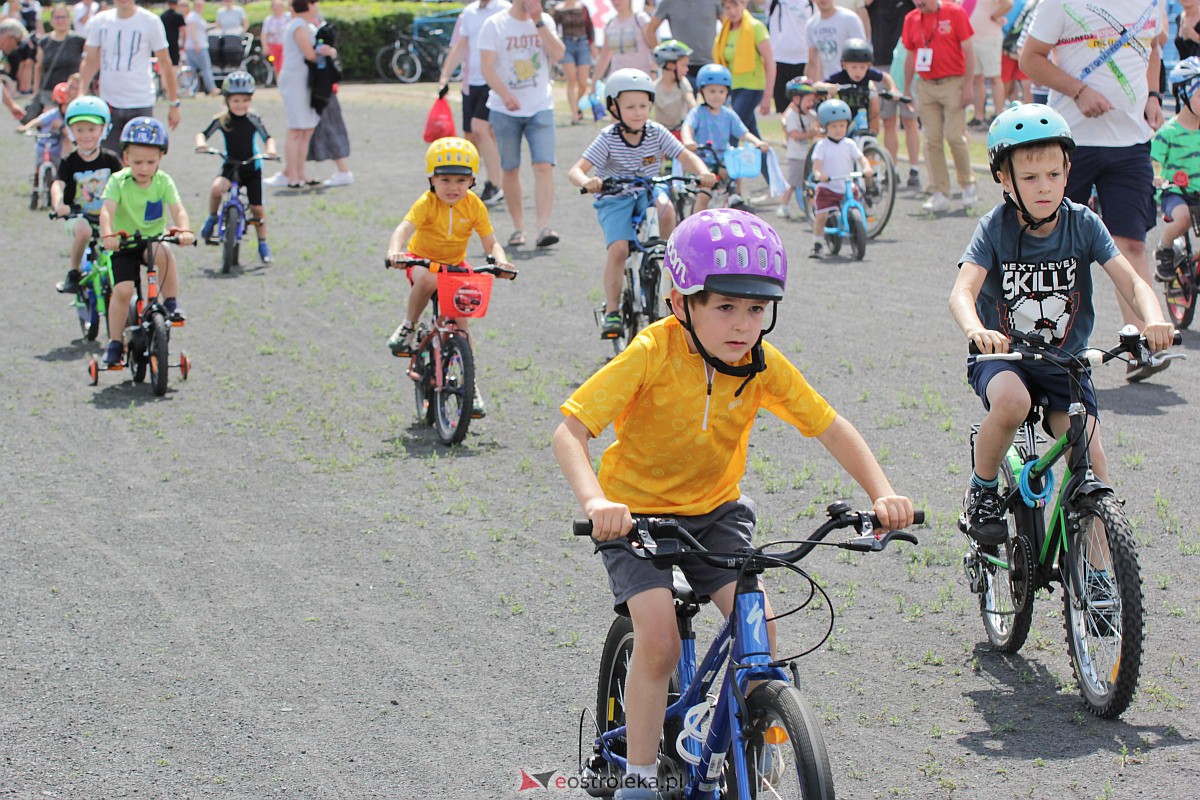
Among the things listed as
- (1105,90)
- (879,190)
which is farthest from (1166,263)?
(879,190)

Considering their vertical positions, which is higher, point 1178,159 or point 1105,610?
point 1178,159

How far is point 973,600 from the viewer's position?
258 inches

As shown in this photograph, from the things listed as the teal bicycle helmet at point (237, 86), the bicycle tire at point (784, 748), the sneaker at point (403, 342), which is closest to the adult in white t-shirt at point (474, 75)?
the teal bicycle helmet at point (237, 86)

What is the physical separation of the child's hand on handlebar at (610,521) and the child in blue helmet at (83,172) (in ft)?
31.5

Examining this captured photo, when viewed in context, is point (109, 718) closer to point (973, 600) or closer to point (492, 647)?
point (492, 647)

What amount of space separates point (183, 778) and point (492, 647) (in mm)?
1513

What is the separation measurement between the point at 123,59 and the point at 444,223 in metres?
6.91

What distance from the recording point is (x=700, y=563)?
427cm

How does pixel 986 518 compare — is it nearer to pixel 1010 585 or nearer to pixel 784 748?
pixel 1010 585

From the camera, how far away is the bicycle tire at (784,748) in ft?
11.9

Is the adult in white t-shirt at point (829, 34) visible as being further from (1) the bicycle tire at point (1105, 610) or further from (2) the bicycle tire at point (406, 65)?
(2) the bicycle tire at point (406, 65)

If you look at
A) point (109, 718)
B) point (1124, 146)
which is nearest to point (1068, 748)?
point (109, 718)

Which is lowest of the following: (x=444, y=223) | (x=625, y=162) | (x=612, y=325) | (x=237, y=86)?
(x=612, y=325)

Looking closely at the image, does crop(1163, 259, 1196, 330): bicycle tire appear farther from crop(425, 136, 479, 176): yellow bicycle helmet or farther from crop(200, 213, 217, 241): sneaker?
crop(200, 213, 217, 241): sneaker
